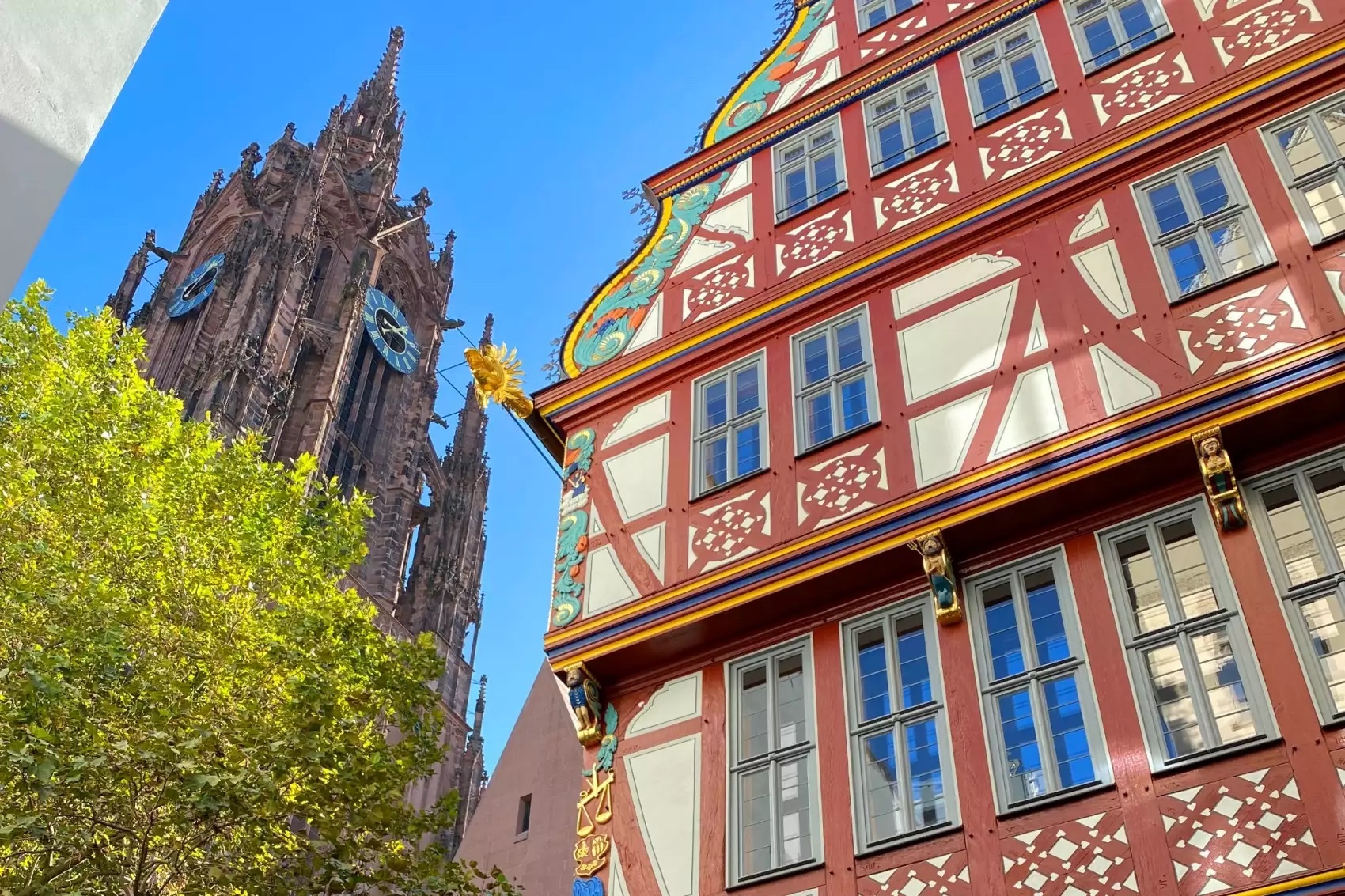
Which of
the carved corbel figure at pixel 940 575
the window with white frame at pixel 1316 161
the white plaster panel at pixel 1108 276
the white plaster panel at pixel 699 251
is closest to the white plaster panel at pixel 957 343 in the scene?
the white plaster panel at pixel 1108 276

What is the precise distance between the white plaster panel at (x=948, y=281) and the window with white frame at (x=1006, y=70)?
5.69 feet

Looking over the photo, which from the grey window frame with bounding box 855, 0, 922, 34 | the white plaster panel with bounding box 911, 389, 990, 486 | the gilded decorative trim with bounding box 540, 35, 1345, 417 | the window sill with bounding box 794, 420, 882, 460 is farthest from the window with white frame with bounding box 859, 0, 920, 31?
the white plaster panel with bounding box 911, 389, 990, 486

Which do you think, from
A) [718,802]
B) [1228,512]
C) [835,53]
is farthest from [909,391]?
[835,53]

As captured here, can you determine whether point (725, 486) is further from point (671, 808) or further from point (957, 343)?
point (671, 808)

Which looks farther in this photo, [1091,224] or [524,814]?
[524,814]

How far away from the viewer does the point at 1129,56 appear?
11.9 metres

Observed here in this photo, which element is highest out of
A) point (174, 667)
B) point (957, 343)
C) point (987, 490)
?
point (957, 343)

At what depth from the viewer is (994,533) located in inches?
378

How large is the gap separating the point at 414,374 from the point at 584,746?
185 feet

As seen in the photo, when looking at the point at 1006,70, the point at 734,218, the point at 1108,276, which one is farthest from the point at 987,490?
the point at 734,218

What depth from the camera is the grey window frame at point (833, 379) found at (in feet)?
35.7

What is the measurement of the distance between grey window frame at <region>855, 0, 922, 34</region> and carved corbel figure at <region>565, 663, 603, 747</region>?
7493 mm

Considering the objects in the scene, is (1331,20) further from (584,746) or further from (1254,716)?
(584,746)

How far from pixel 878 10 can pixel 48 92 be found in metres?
11.1
